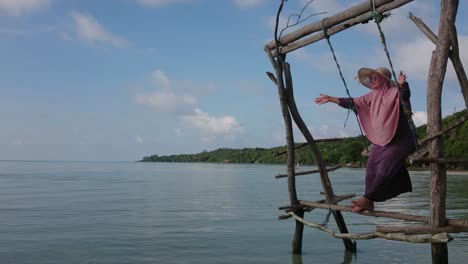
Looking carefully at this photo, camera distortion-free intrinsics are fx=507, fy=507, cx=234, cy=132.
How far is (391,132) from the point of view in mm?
6145

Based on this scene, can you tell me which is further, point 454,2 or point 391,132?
point 391,132

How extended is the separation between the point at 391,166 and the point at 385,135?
384 mm

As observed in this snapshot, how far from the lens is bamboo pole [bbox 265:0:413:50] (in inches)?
263

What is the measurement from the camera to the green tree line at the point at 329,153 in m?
47.7

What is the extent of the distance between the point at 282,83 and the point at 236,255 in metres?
3.69

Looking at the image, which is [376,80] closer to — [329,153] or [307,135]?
[307,135]

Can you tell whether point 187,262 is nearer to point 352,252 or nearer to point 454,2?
point 352,252

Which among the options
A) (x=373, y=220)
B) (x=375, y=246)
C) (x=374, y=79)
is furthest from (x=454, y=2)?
(x=373, y=220)

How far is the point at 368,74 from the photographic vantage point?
6.40 meters

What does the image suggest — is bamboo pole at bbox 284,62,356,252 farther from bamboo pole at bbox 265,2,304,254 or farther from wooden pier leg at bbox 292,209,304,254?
wooden pier leg at bbox 292,209,304,254

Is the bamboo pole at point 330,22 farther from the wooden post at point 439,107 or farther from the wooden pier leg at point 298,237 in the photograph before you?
the wooden pier leg at point 298,237

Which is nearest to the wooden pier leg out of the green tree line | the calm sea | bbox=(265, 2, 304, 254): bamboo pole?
bbox=(265, 2, 304, 254): bamboo pole

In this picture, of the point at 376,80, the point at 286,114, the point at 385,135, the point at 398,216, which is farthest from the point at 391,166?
the point at 286,114

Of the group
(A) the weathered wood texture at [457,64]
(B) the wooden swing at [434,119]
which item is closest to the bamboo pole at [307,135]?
(B) the wooden swing at [434,119]
